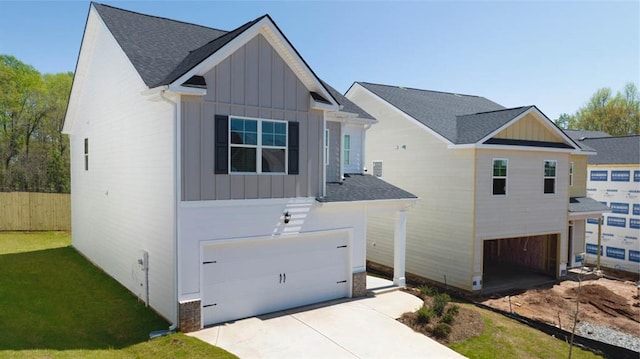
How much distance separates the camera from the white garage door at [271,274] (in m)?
9.97

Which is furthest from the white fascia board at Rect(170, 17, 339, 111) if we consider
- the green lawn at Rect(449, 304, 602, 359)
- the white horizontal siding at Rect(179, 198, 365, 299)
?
the green lawn at Rect(449, 304, 602, 359)

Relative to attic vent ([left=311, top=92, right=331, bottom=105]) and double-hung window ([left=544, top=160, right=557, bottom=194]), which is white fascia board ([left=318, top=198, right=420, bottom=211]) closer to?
attic vent ([left=311, top=92, right=331, bottom=105])

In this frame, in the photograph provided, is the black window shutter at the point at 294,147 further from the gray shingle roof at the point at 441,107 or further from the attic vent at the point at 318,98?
the gray shingle roof at the point at 441,107

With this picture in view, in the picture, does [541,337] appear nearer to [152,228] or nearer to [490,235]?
[490,235]

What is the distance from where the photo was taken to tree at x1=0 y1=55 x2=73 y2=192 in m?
30.6

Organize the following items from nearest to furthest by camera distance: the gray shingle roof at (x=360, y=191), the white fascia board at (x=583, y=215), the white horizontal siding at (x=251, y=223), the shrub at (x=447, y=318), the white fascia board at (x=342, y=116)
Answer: the white horizontal siding at (x=251, y=223), the shrub at (x=447, y=318), the gray shingle roof at (x=360, y=191), the white fascia board at (x=342, y=116), the white fascia board at (x=583, y=215)

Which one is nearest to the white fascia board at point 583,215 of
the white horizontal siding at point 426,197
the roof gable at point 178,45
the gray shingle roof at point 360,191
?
the white horizontal siding at point 426,197

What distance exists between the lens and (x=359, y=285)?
12.5 metres

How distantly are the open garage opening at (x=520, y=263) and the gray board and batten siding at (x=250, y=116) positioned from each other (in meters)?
9.51

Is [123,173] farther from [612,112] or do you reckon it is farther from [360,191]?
[612,112]

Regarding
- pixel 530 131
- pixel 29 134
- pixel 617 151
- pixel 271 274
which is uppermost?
pixel 29 134

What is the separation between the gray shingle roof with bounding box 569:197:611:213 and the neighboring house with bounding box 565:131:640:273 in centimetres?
248

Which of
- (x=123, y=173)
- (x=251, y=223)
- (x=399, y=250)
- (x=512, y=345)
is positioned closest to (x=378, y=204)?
(x=399, y=250)

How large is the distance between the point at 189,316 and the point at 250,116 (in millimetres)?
5060
